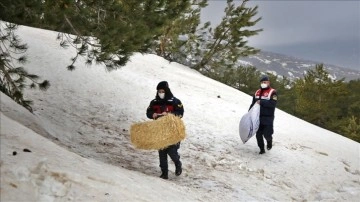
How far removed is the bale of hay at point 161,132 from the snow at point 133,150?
2.09ft

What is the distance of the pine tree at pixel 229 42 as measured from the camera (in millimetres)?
25703

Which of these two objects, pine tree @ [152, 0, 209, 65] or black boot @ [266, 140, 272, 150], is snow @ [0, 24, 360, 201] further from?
pine tree @ [152, 0, 209, 65]

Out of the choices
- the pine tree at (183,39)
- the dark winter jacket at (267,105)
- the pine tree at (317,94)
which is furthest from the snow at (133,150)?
the pine tree at (317,94)

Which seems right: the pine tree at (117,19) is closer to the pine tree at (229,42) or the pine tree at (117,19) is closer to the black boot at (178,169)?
the black boot at (178,169)

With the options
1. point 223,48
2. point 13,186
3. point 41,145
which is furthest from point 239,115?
point 223,48

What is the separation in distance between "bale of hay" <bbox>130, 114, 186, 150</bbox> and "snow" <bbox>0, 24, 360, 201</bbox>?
64 centimetres

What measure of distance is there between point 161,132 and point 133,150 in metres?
2.40

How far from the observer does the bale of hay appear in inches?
274

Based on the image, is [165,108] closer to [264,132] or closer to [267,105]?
[267,105]

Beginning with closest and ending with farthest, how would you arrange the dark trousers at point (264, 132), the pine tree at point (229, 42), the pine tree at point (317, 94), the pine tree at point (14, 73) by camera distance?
the pine tree at point (14, 73), the dark trousers at point (264, 132), the pine tree at point (229, 42), the pine tree at point (317, 94)

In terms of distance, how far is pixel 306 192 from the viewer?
8727 mm

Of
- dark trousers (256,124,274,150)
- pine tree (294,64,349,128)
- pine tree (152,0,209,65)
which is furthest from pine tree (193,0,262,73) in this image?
dark trousers (256,124,274,150)

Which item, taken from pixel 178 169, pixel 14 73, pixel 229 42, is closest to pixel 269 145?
pixel 178 169

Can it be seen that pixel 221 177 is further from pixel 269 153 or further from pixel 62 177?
pixel 62 177
